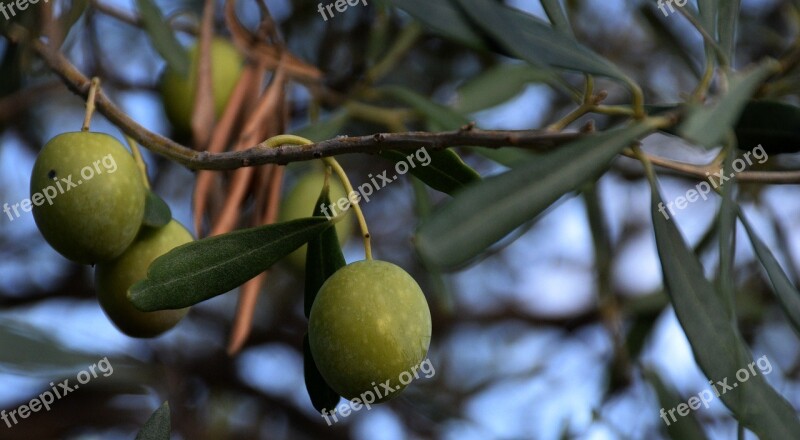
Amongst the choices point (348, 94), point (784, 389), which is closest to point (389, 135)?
point (348, 94)

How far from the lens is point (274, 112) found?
1613mm

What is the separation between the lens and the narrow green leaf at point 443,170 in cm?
95

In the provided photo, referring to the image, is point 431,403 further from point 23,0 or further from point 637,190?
point 23,0

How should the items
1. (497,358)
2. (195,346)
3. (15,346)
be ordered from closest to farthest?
1. (15,346)
2. (195,346)
3. (497,358)

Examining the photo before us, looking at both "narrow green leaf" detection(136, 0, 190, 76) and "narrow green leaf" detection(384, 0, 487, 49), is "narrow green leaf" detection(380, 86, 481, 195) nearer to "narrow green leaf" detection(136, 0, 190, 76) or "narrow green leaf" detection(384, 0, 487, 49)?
"narrow green leaf" detection(384, 0, 487, 49)

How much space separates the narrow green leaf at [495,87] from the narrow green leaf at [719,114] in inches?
48.3

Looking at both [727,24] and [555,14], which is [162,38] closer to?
[555,14]

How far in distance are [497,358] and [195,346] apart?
3.58 feet

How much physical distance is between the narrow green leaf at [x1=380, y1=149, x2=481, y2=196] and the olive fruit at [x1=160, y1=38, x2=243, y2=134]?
85 centimetres

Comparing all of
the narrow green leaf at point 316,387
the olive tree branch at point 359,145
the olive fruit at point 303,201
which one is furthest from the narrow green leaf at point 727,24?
the olive fruit at point 303,201

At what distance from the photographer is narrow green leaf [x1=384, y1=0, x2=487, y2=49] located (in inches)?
30.8

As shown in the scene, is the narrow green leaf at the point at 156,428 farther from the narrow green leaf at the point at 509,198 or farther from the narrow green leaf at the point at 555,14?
the narrow green leaf at the point at 555,14

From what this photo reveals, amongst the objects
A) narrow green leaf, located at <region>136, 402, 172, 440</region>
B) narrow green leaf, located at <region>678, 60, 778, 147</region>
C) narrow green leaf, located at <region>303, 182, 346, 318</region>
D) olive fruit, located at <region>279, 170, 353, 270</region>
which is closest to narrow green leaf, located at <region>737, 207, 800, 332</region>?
narrow green leaf, located at <region>678, 60, 778, 147</region>

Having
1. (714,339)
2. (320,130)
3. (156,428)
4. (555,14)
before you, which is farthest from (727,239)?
(320,130)
